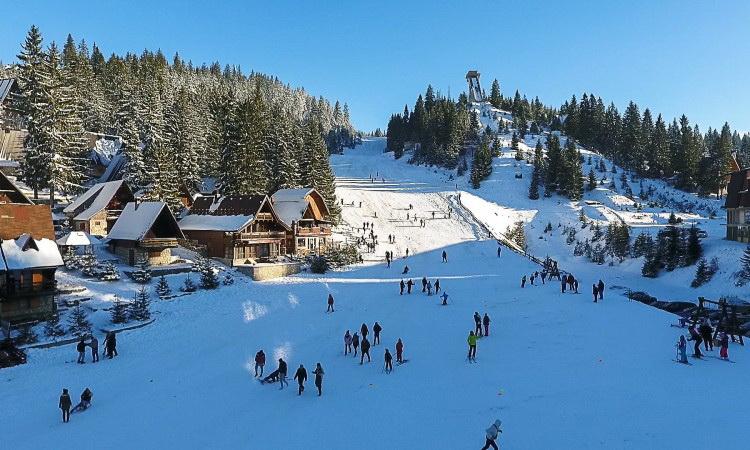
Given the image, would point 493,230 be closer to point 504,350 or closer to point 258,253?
point 258,253

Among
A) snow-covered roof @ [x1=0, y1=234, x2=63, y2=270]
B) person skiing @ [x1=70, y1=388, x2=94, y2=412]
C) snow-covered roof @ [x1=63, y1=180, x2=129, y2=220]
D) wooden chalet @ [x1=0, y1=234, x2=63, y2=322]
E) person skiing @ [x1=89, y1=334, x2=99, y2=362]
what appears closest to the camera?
person skiing @ [x1=70, y1=388, x2=94, y2=412]

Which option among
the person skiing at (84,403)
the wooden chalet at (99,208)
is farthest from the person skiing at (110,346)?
the wooden chalet at (99,208)

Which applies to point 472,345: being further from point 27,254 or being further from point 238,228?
point 238,228

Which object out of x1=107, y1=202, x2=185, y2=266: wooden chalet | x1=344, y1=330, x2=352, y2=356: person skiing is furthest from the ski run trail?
x1=107, y1=202, x2=185, y2=266: wooden chalet

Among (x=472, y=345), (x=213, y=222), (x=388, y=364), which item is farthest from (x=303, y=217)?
(x=472, y=345)

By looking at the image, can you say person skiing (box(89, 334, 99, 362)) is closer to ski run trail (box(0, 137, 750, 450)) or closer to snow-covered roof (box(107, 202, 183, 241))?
ski run trail (box(0, 137, 750, 450))

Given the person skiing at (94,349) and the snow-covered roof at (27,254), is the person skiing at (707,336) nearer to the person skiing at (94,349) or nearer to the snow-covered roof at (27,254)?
the person skiing at (94,349)

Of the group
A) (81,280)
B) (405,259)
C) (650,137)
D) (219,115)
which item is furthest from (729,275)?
(650,137)
